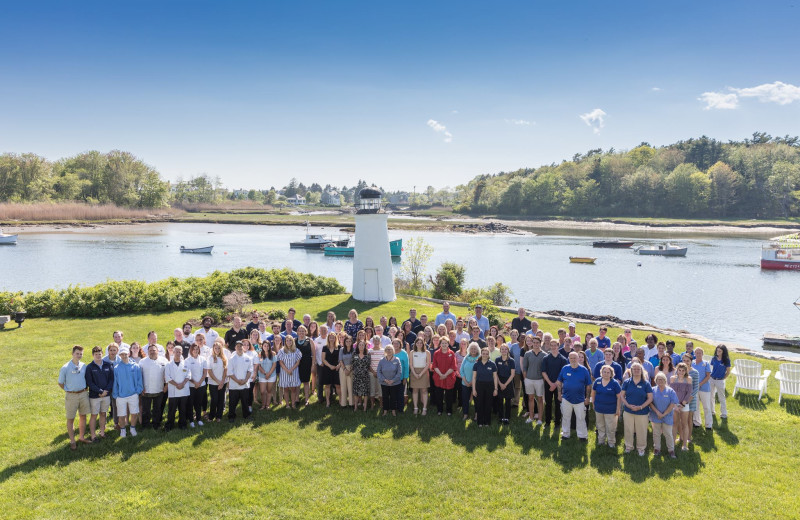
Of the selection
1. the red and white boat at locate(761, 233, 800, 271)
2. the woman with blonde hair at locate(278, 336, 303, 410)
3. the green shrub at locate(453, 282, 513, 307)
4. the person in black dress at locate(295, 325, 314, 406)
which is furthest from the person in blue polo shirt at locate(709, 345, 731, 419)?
the red and white boat at locate(761, 233, 800, 271)

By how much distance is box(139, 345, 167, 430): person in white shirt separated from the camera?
8.23m

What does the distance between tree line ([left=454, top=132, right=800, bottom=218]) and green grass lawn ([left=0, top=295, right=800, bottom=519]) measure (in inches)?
4467

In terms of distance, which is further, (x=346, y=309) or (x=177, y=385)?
(x=346, y=309)

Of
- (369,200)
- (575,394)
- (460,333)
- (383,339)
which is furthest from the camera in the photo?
(369,200)

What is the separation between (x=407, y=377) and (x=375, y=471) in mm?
2284

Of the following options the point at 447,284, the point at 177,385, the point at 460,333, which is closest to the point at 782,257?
the point at 447,284

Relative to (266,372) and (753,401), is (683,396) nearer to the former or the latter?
(753,401)

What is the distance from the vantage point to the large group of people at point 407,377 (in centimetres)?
782

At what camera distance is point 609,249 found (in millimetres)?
64625

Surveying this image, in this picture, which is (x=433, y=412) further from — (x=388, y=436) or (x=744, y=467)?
(x=744, y=467)

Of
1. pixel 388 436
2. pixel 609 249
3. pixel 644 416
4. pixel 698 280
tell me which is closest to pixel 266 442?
pixel 388 436

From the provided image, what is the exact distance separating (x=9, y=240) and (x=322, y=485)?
229 ft

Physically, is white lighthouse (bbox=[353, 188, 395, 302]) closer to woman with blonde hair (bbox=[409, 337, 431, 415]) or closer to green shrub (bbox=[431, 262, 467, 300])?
green shrub (bbox=[431, 262, 467, 300])

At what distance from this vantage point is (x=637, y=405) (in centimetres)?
765
